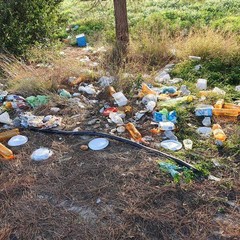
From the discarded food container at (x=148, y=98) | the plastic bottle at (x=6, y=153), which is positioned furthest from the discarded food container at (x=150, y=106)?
the plastic bottle at (x=6, y=153)

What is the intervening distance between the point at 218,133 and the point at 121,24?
340 cm

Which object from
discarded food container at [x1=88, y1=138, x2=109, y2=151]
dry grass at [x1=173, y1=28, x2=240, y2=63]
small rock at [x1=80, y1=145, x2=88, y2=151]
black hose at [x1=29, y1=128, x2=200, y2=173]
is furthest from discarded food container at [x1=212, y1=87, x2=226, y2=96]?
small rock at [x1=80, y1=145, x2=88, y2=151]

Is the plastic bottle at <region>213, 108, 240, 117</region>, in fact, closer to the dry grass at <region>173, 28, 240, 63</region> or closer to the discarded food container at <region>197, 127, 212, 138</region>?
the discarded food container at <region>197, 127, 212, 138</region>

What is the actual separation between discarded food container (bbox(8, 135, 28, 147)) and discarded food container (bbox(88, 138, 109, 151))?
775 millimetres

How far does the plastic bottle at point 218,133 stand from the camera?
140 inches

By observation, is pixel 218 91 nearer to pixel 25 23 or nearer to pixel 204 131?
pixel 204 131

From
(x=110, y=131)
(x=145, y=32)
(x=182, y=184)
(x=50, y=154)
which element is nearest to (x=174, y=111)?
(x=110, y=131)

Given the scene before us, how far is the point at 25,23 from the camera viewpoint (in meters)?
6.72

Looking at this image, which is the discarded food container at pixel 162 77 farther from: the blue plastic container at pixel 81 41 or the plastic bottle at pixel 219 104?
the blue plastic container at pixel 81 41

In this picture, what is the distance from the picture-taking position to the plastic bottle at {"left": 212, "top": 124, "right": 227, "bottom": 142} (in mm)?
3557

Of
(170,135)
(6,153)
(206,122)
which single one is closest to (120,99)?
(170,135)

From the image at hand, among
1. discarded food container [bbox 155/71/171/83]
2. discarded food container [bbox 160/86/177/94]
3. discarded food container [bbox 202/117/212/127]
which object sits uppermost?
discarded food container [bbox 202/117/212/127]

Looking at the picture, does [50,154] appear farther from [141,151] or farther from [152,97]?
[152,97]

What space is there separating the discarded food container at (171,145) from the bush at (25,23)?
404 centimetres
